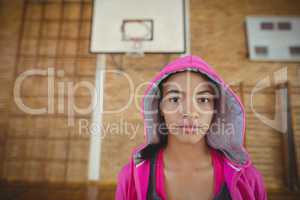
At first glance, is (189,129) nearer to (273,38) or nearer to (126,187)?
(126,187)

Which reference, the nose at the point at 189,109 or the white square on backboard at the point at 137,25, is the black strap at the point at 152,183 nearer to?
the nose at the point at 189,109

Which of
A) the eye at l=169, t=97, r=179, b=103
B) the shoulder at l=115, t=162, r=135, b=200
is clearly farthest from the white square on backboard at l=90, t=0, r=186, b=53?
the shoulder at l=115, t=162, r=135, b=200

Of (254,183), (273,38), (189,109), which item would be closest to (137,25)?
(273,38)

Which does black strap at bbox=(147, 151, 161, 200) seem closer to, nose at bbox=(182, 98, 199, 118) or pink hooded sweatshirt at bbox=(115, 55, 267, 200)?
pink hooded sweatshirt at bbox=(115, 55, 267, 200)

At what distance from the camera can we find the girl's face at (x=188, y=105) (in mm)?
648

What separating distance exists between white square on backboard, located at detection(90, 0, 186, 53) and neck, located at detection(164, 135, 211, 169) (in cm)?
159

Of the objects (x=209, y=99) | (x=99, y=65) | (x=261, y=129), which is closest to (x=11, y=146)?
(x=99, y=65)

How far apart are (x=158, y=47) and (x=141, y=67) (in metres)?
0.49

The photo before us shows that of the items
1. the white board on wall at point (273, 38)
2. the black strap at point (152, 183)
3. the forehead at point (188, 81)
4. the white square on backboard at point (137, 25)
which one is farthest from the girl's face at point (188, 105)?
the white board on wall at point (273, 38)

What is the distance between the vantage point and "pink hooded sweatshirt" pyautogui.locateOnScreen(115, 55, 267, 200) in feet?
2.17

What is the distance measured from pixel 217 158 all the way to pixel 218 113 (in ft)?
0.56

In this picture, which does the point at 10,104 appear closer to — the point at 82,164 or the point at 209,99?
the point at 82,164

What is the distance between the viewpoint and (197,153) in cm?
72

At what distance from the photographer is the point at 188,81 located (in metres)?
0.68
